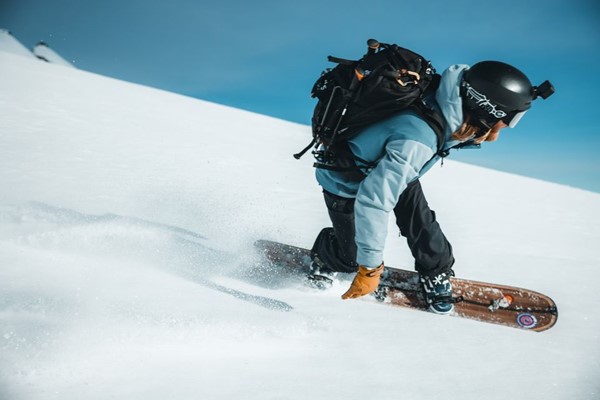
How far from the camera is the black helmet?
2234mm

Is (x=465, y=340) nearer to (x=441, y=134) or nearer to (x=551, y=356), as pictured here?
(x=551, y=356)

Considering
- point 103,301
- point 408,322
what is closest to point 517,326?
point 408,322

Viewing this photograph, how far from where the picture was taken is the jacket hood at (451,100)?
225cm

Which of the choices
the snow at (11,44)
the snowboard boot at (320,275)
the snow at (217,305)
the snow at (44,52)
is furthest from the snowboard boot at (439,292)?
the snow at (11,44)

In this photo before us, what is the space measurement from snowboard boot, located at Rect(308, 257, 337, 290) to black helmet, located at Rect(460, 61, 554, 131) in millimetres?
1536

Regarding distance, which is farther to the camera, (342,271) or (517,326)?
(342,271)

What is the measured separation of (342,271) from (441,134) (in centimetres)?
132

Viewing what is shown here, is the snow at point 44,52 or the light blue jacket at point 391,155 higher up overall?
the light blue jacket at point 391,155

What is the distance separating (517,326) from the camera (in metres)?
2.69

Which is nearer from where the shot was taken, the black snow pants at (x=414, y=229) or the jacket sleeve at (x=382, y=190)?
the jacket sleeve at (x=382, y=190)

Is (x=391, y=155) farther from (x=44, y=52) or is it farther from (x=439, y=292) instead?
(x=44, y=52)

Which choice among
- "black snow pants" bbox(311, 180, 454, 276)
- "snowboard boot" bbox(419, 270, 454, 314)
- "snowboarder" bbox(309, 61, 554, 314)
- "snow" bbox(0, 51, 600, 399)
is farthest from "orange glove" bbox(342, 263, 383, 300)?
"snowboard boot" bbox(419, 270, 454, 314)

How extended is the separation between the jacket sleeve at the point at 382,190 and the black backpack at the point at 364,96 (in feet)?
0.67

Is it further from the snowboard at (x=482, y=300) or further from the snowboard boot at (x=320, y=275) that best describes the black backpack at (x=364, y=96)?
the snowboard at (x=482, y=300)
